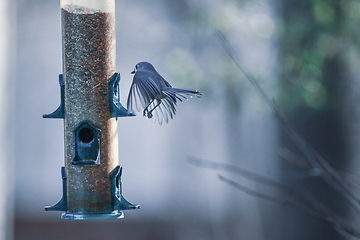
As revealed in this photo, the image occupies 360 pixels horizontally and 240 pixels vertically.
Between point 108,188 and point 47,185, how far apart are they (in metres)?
5.70

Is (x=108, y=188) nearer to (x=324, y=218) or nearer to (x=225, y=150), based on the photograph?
(x=324, y=218)

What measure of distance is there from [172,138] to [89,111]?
570 centimetres

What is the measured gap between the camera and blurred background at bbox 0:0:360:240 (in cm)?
759

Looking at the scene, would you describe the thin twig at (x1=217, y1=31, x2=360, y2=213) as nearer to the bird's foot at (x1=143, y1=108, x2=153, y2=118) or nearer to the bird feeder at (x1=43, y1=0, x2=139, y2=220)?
the bird feeder at (x1=43, y1=0, x2=139, y2=220)

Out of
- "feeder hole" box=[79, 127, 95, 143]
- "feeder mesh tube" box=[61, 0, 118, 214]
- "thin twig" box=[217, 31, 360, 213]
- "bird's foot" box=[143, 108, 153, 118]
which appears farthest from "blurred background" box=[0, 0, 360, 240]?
"thin twig" box=[217, 31, 360, 213]

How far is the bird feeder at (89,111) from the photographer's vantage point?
9.03 feet

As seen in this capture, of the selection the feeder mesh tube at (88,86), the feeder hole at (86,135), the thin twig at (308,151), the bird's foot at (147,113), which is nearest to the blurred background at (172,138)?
the bird's foot at (147,113)

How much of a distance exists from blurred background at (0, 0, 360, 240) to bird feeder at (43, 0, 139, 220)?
4.08 m

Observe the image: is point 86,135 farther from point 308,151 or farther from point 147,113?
point 308,151

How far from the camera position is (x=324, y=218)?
49.8 inches

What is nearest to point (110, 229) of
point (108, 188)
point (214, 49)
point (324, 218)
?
point (214, 49)

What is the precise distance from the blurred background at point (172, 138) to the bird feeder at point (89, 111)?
408 cm

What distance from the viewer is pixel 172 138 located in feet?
27.9

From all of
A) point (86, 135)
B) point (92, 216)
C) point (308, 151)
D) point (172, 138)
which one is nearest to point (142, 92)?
point (86, 135)
